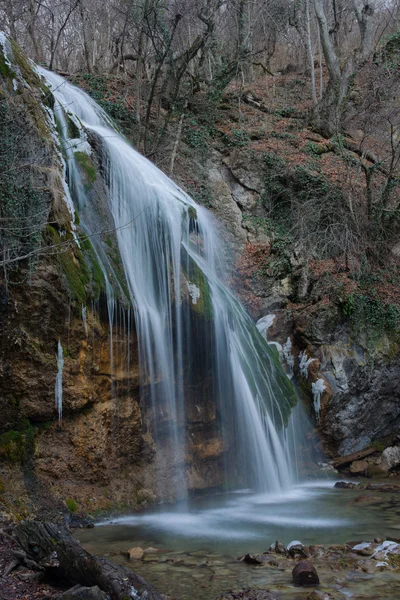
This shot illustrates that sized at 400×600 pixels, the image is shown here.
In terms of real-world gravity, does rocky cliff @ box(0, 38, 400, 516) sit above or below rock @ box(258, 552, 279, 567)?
above

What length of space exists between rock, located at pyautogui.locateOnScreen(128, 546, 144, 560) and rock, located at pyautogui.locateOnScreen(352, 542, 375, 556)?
2.12 m

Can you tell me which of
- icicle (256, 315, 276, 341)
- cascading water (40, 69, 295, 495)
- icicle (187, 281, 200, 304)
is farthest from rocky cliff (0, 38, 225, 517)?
icicle (256, 315, 276, 341)

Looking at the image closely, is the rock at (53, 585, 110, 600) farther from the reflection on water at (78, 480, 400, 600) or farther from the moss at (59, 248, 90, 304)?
the moss at (59, 248, 90, 304)

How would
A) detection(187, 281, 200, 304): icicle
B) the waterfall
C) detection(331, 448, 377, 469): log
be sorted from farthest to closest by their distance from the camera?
1. detection(331, 448, 377, 469): log
2. detection(187, 281, 200, 304): icicle
3. the waterfall

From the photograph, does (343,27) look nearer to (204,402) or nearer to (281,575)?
(204,402)

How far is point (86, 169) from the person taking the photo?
861 centimetres

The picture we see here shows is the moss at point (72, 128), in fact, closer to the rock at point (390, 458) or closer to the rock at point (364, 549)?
the rock at point (364, 549)

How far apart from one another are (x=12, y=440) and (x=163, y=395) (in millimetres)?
2376

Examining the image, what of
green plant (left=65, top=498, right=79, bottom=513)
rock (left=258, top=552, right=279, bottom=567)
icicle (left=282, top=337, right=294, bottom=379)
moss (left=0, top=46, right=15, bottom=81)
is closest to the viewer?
rock (left=258, top=552, right=279, bottom=567)

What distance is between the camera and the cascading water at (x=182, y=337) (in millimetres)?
7957

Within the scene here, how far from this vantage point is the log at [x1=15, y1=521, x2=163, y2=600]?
12.0ft

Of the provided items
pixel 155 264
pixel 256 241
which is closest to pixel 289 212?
pixel 256 241

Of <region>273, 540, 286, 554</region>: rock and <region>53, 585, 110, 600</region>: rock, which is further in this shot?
<region>273, 540, 286, 554</region>: rock

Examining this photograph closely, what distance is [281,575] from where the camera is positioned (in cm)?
454
